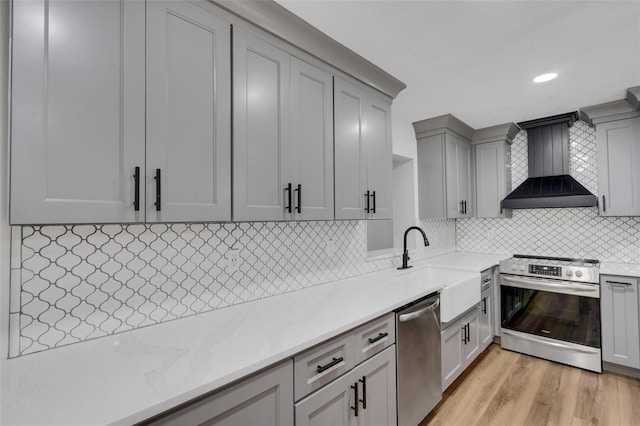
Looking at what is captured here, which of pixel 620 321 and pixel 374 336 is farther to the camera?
pixel 620 321

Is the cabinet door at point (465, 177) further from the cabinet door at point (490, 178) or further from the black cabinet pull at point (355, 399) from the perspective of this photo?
the black cabinet pull at point (355, 399)

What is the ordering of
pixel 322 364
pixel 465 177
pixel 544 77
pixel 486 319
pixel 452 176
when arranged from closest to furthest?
1. pixel 322 364
2. pixel 544 77
3. pixel 486 319
4. pixel 452 176
5. pixel 465 177

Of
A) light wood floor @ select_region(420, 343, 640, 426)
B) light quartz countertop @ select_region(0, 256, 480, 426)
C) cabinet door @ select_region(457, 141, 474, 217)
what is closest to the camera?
light quartz countertop @ select_region(0, 256, 480, 426)

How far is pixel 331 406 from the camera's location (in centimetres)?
134

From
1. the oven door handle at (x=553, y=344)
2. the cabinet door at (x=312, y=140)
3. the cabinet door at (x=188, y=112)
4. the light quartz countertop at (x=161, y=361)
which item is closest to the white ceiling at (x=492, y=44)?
the cabinet door at (x=312, y=140)

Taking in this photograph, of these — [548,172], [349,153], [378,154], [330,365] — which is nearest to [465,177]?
[548,172]

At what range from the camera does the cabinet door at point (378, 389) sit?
4.88 feet

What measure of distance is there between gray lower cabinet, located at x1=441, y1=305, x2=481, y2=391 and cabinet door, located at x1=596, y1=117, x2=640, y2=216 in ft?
5.52

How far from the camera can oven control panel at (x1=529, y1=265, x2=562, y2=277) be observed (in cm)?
284

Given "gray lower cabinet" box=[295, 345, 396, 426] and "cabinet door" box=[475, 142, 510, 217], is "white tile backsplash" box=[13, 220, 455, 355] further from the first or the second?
Result: "cabinet door" box=[475, 142, 510, 217]

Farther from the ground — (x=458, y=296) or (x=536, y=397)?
(x=458, y=296)

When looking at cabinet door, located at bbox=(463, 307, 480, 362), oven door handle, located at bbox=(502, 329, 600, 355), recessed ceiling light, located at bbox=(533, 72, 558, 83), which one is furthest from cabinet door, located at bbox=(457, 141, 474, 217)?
oven door handle, located at bbox=(502, 329, 600, 355)

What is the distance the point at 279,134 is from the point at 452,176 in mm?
2509

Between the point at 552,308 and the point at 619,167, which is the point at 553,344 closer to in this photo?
the point at 552,308
